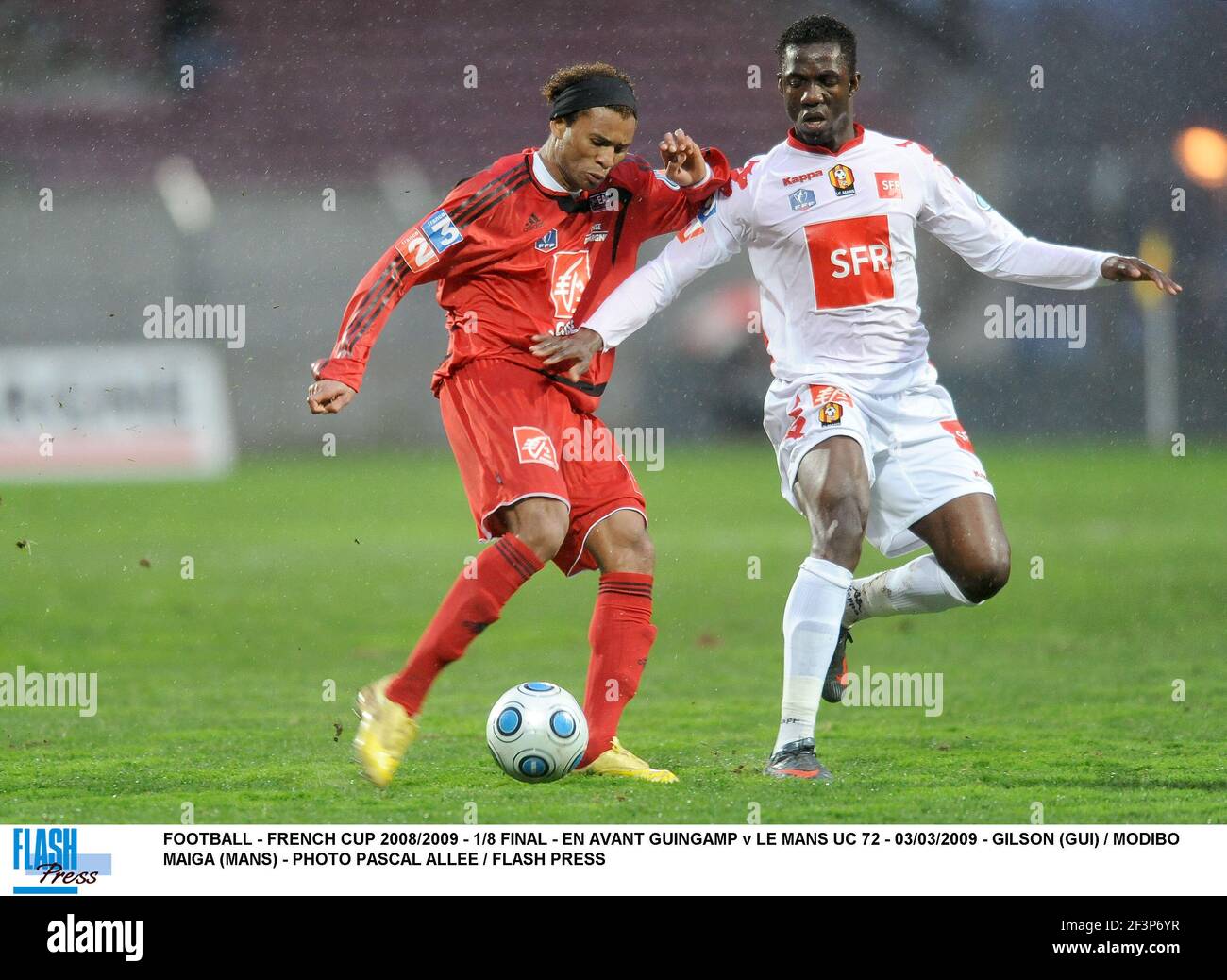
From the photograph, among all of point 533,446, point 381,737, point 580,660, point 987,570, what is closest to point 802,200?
point 533,446

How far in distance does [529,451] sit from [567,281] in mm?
678

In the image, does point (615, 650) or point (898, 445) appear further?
point (898, 445)

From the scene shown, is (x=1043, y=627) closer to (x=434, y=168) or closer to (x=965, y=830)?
(x=965, y=830)

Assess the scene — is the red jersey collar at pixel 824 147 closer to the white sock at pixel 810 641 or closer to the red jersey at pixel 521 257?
the red jersey at pixel 521 257

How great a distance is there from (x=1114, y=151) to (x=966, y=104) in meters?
1.95

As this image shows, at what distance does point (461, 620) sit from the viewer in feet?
15.9

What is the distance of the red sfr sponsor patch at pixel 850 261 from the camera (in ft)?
17.0

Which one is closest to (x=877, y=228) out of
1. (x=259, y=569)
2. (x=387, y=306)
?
(x=387, y=306)

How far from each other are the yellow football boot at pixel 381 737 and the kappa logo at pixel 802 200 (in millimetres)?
2067

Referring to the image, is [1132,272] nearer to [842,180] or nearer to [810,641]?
[842,180]

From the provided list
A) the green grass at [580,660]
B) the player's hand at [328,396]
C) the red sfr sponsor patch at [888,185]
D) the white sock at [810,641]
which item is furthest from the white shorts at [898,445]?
the player's hand at [328,396]

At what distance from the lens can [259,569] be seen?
40.4 ft

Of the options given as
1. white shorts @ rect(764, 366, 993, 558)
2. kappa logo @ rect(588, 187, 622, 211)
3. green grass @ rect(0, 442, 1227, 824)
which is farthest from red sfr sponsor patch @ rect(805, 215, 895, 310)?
green grass @ rect(0, 442, 1227, 824)

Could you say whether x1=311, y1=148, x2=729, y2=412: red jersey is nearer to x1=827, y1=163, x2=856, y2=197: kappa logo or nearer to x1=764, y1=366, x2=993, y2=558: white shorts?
x1=827, y1=163, x2=856, y2=197: kappa logo
